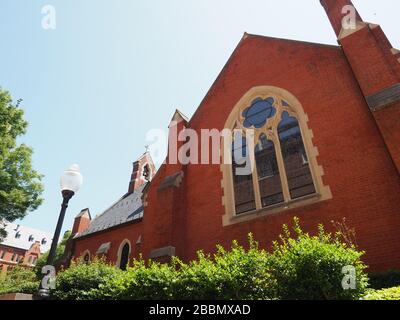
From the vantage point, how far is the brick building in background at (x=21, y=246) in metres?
51.6

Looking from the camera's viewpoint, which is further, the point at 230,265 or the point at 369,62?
the point at 369,62

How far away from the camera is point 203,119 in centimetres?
1191

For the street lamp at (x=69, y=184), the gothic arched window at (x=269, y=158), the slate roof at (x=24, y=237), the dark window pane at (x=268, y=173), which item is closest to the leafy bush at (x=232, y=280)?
the street lamp at (x=69, y=184)

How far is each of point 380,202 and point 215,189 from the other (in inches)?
203

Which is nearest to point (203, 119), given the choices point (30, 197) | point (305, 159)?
point (305, 159)

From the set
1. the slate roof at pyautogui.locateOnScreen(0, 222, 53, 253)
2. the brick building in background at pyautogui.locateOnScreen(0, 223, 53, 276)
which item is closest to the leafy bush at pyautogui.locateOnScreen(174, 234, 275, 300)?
the brick building in background at pyautogui.locateOnScreen(0, 223, 53, 276)

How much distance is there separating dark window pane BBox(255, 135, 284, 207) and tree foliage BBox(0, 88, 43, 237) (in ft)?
49.6

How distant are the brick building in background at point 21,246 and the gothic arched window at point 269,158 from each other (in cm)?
5480

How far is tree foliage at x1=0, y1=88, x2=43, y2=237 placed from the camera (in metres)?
16.5

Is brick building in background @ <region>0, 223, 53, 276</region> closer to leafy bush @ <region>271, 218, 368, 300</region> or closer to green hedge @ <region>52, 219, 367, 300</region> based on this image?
green hedge @ <region>52, 219, 367, 300</region>

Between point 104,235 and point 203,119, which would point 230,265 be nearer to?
point 203,119

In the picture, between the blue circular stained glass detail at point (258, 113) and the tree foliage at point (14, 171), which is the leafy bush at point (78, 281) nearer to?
the blue circular stained glass detail at point (258, 113)

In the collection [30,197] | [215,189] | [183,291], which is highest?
[30,197]

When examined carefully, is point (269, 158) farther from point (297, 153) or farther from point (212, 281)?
point (212, 281)
